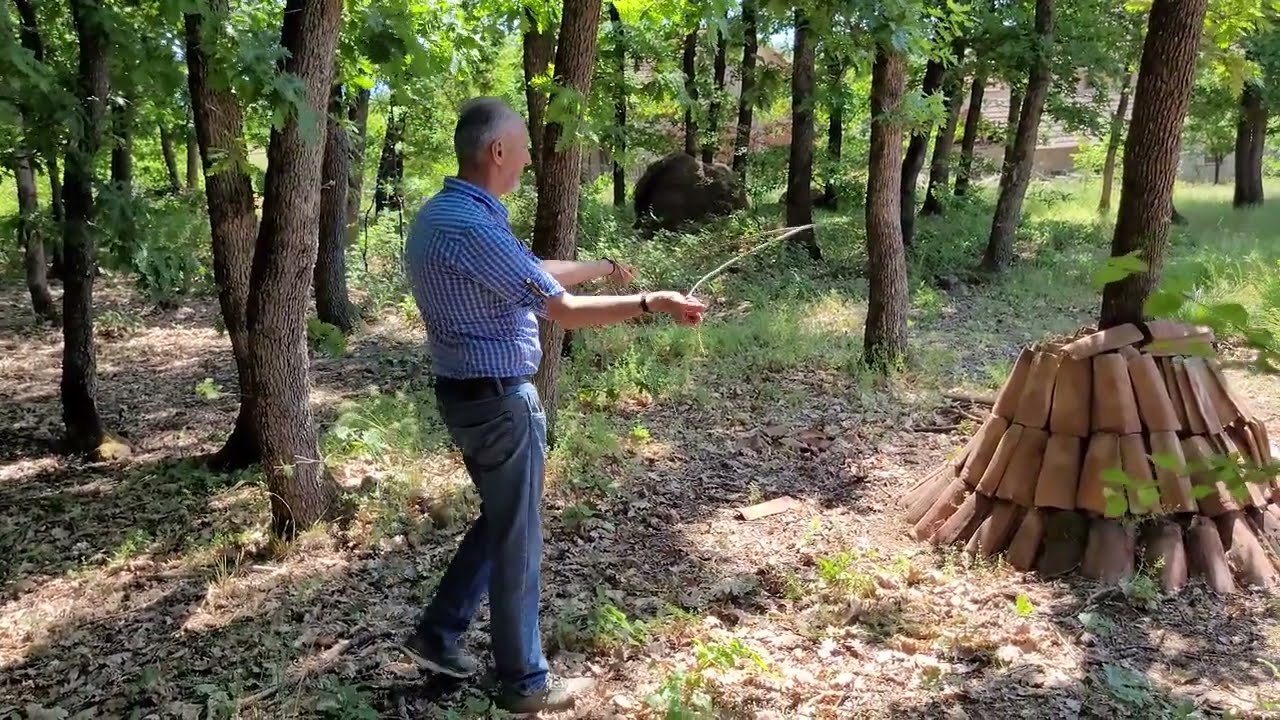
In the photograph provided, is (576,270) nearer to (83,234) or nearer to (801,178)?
(83,234)

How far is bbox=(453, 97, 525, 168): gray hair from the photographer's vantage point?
3053 millimetres

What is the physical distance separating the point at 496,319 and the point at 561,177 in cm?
362

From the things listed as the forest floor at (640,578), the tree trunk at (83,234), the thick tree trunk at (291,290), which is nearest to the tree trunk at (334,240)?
the forest floor at (640,578)

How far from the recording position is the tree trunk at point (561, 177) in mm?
6211

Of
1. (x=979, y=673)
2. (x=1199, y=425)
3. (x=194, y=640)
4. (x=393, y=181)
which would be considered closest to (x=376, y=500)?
(x=194, y=640)

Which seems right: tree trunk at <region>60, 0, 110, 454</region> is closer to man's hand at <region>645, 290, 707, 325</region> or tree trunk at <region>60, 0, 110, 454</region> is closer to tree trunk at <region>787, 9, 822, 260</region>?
man's hand at <region>645, 290, 707, 325</region>

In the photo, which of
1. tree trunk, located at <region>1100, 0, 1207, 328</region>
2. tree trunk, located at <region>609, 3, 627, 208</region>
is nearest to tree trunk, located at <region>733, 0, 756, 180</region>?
tree trunk, located at <region>609, 3, 627, 208</region>

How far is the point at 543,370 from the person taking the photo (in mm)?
6539

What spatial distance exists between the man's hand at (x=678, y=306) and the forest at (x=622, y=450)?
1.29m

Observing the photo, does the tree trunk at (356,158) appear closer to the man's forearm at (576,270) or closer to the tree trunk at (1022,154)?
the man's forearm at (576,270)

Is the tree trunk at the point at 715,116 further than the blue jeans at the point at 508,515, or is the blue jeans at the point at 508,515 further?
the tree trunk at the point at 715,116

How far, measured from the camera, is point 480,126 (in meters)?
3.05

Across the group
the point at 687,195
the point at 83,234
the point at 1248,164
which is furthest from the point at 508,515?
the point at 1248,164

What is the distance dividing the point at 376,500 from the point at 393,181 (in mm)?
14124
